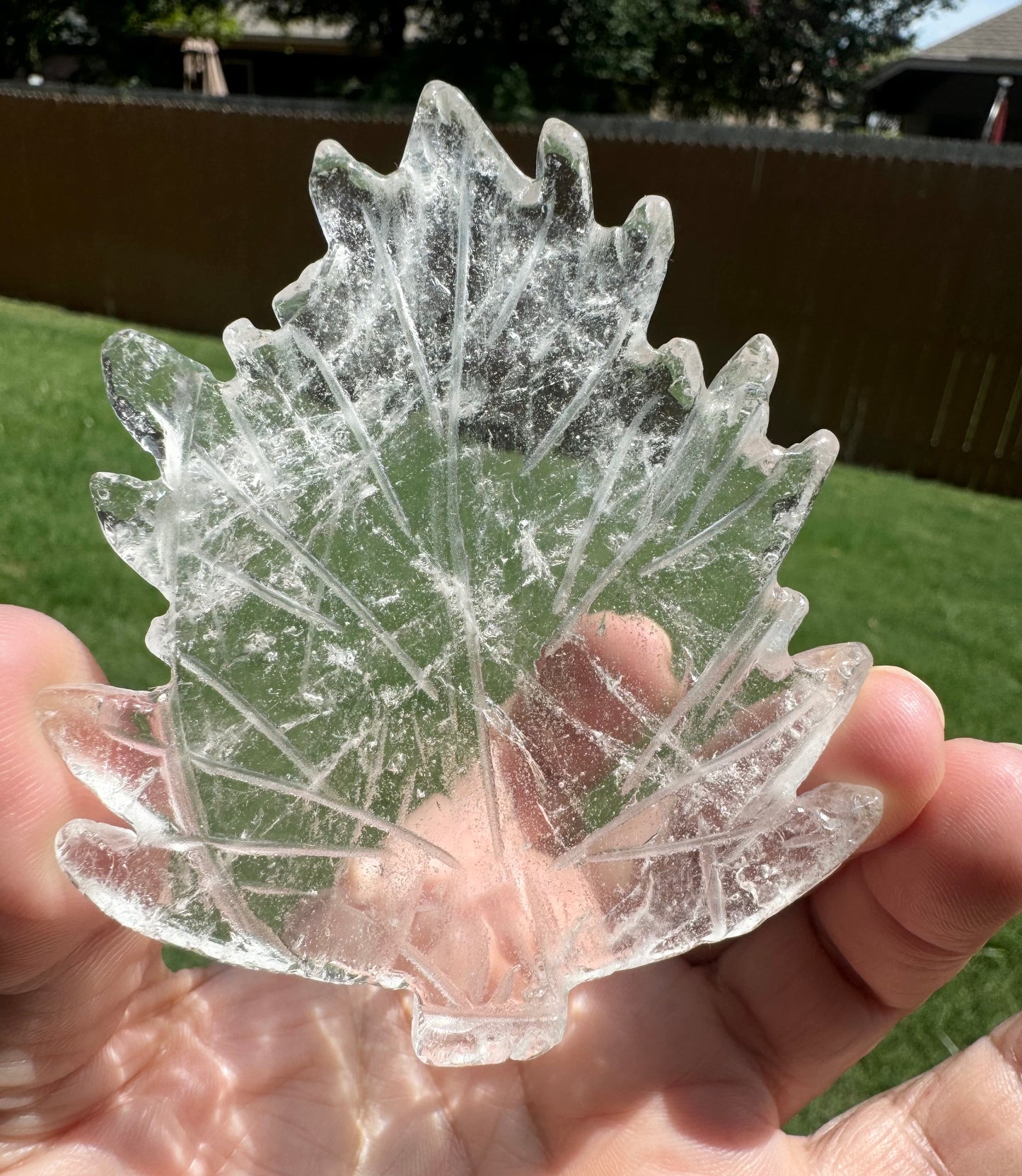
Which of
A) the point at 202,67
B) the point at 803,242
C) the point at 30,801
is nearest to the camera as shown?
the point at 30,801

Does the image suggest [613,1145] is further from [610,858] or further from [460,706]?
[460,706]

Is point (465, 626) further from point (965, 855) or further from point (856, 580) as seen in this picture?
point (856, 580)

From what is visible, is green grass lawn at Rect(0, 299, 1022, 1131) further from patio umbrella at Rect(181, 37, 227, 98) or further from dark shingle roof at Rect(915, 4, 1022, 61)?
patio umbrella at Rect(181, 37, 227, 98)

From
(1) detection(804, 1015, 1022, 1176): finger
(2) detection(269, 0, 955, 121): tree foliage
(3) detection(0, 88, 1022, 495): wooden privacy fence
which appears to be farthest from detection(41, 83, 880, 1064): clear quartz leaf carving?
(2) detection(269, 0, 955, 121): tree foliage

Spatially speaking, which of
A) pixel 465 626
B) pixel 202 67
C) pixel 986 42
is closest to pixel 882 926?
pixel 465 626

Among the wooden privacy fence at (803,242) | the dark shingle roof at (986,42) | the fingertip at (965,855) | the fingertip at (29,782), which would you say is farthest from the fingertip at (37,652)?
the dark shingle roof at (986,42)
